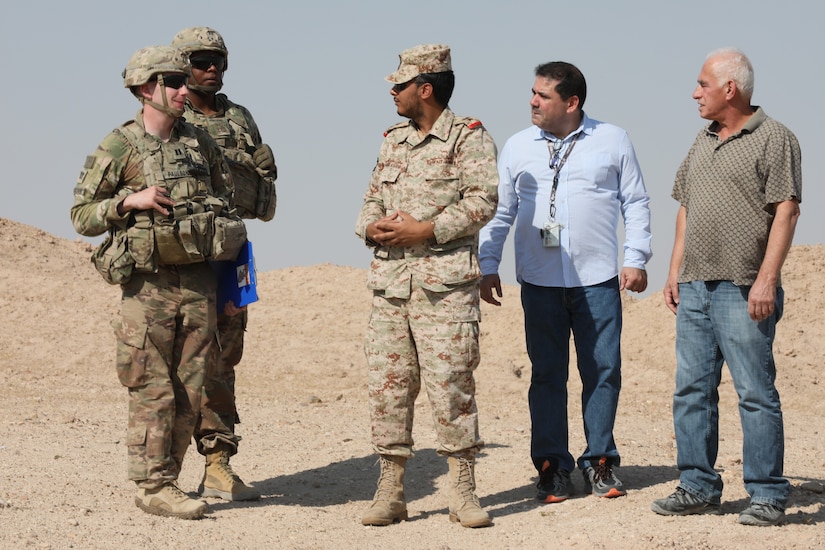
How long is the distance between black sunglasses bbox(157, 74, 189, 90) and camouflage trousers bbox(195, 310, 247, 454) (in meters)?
1.46

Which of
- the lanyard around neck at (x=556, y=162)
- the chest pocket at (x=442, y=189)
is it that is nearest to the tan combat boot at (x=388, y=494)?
the chest pocket at (x=442, y=189)

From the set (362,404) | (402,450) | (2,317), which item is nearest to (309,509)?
(402,450)

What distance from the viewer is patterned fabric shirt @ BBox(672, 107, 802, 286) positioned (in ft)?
17.8

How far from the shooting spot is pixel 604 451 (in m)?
6.47

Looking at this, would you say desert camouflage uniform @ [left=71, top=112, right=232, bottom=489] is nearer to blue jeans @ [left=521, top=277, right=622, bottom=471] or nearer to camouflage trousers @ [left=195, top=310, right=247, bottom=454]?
camouflage trousers @ [left=195, top=310, right=247, bottom=454]

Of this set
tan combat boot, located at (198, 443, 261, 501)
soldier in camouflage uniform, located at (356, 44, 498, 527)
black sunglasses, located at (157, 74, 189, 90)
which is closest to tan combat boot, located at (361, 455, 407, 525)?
soldier in camouflage uniform, located at (356, 44, 498, 527)

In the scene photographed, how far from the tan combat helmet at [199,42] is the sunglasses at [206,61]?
1.3 inches

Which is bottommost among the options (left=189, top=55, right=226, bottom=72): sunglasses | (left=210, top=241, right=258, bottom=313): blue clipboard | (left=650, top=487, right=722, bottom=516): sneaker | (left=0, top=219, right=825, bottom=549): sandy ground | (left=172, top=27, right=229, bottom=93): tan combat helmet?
(left=0, top=219, right=825, bottom=549): sandy ground

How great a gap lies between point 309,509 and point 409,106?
7.99 ft

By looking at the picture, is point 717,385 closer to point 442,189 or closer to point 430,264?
point 430,264

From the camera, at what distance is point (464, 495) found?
598 centimetres

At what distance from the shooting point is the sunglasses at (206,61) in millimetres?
6312

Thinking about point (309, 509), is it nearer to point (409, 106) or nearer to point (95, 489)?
point (95, 489)

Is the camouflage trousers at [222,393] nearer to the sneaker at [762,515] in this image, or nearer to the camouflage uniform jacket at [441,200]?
the camouflage uniform jacket at [441,200]
